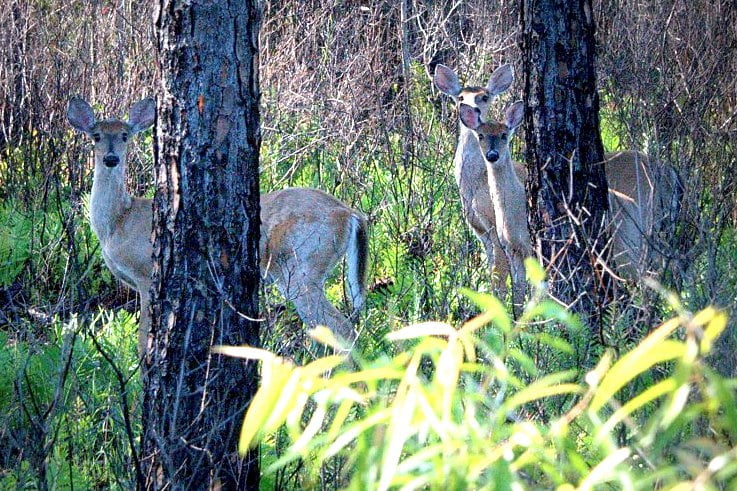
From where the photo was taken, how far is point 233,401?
13.9ft

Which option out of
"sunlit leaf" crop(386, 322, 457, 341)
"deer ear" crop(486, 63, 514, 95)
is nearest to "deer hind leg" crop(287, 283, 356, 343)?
"deer ear" crop(486, 63, 514, 95)

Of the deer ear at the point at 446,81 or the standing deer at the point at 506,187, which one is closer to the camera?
the standing deer at the point at 506,187

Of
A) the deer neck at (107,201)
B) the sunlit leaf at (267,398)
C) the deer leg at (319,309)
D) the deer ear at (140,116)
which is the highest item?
the deer ear at (140,116)

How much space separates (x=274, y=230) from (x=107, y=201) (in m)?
1.09

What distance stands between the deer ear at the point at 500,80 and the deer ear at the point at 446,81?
0.27m

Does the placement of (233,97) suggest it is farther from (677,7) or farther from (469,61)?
(469,61)

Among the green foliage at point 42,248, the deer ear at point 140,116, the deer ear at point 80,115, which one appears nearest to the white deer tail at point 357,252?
the deer ear at point 140,116

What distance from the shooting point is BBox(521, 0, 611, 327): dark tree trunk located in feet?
19.2

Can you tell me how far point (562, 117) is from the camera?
5.91 metres

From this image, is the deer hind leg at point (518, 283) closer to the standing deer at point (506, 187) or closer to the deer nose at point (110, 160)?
the standing deer at point (506, 187)

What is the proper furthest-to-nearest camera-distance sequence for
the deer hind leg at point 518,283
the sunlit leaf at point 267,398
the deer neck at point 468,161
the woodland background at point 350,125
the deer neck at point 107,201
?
the deer neck at point 468,161 → the deer neck at point 107,201 → the woodland background at point 350,125 → the deer hind leg at point 518,283 → the sunlit leaf at point 267,398

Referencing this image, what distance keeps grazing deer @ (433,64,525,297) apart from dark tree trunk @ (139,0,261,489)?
3.00 meters

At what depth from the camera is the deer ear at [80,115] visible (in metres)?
7.21

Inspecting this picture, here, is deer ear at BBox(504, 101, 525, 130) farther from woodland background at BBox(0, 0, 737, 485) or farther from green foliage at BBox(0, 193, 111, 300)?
green foliage at BBox(0, 193, 111, 300)
